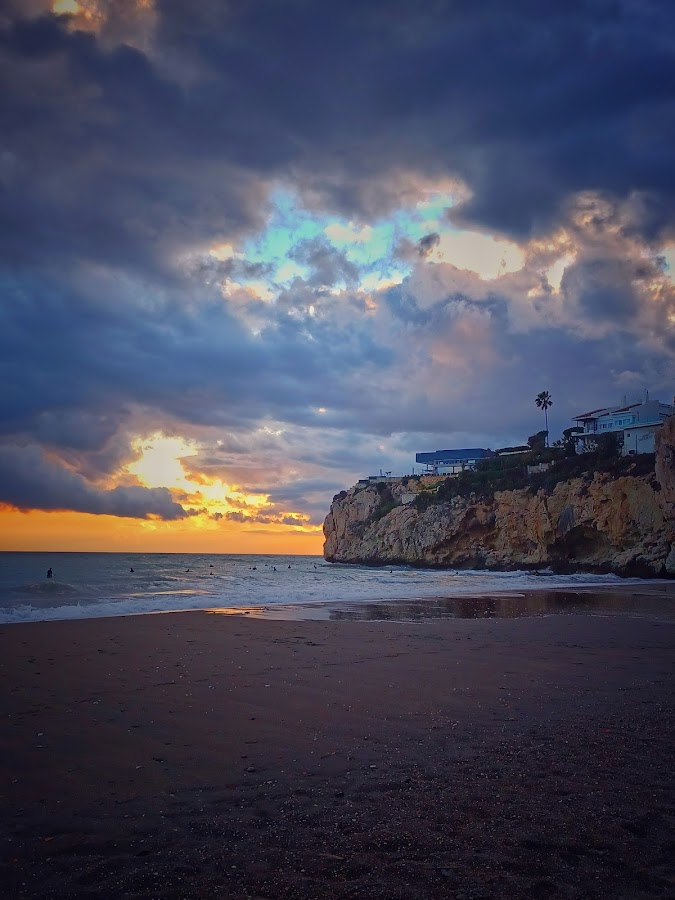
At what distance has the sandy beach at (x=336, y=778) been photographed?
10.9 feet

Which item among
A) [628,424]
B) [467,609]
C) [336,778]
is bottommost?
[467,609]

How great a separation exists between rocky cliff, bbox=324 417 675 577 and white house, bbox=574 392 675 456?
10.2m

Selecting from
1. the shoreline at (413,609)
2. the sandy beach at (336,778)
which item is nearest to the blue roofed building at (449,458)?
the shoreline at (413,609)

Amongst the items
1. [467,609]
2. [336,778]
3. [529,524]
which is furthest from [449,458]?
[336,778]

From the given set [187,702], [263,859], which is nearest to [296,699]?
[187,702]

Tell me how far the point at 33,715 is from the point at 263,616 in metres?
12.1

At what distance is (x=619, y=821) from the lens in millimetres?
3857

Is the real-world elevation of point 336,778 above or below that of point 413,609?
above

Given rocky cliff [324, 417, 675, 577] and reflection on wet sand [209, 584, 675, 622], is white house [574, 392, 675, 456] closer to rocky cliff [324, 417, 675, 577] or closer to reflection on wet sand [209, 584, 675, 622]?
rocky cliff [324, 417, 675, 577]

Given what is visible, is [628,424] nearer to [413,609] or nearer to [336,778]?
[413,609]

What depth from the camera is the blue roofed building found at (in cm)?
11862

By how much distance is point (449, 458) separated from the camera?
121938 mm

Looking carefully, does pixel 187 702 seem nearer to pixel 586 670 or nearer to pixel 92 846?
pixel 92 846

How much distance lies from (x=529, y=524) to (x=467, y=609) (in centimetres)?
4453
